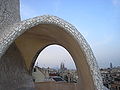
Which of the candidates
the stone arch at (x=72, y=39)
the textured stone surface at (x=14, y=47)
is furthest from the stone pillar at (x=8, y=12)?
the stone arch at (x=72, y=39)

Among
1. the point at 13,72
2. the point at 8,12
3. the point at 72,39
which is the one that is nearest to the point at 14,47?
the point at 13,72

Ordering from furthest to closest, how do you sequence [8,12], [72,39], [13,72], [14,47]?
[14,47] < [13,72] < [8,12] < [72,39]

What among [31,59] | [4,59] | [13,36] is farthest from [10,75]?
[13,36]

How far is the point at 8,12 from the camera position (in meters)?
5.08

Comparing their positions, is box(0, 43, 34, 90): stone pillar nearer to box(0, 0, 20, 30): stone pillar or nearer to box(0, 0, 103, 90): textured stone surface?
box(0, 0, 103, 90): textured stone surface

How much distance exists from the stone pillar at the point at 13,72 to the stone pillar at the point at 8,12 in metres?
1.16

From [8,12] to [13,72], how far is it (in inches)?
79.3

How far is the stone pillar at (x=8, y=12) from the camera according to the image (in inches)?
185

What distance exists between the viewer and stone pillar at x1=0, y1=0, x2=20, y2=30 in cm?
470

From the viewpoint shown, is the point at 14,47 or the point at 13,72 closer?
the point at 13,72

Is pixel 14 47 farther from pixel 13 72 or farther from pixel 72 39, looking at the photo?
pixel 72 39

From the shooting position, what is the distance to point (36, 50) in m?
7.44

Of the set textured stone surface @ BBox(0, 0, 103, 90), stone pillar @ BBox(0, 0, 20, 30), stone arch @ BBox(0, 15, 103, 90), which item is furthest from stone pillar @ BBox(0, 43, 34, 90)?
stone arch @ BBox(0, 15, 103, 90)

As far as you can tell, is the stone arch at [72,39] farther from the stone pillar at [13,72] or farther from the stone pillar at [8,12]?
the stone pillar at [13,72]
